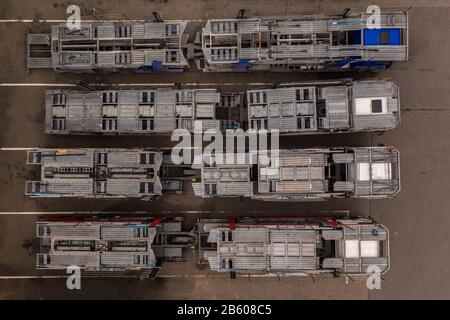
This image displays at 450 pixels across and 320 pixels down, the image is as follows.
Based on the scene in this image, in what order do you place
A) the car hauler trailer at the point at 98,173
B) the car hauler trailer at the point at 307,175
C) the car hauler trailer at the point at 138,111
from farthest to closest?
1. the car hauler trailer at the point at 138,111
2. the car hauler trailer at the point at 98,173
3. the car hauler trailer at the point at 307,175

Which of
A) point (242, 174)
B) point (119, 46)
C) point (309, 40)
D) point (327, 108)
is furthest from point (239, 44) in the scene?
point (242, 174)

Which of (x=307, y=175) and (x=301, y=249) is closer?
(x=301, y=249)

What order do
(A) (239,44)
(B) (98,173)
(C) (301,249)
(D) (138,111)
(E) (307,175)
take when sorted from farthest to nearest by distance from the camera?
(D) (138,111) → (B) (98,173) → (A) (239,44) → (E) (307,175) → (C) (301,249)

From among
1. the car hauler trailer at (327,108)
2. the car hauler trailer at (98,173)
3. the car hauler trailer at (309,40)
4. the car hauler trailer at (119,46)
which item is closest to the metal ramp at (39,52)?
the car hauler trailer at (119,46)

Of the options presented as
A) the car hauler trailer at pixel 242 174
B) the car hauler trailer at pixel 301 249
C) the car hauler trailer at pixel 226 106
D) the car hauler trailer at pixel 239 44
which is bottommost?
the car hauler trailer at pixel 301 249

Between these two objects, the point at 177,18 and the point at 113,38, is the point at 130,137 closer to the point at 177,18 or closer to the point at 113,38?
the point at 113,38

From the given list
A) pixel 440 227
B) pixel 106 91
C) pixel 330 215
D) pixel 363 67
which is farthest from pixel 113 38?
pixel 440 227

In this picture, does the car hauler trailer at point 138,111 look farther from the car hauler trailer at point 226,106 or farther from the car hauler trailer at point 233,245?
the car hauler trailer at point 233,245

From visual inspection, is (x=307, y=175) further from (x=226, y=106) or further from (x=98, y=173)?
(x=98, y=173)
